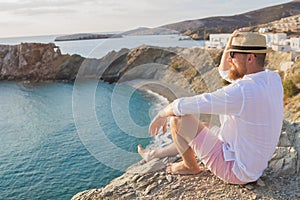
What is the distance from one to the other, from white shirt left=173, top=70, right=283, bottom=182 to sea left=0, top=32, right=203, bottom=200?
5.53 ft

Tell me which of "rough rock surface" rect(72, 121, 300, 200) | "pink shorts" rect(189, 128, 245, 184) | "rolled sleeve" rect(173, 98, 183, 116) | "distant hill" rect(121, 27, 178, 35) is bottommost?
"rough rock surface" rect(72, 121, 300, 200)

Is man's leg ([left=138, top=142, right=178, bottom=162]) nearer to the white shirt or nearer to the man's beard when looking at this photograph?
the white shirt

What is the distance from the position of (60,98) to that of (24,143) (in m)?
13.3

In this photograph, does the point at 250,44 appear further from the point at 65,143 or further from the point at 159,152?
the point at 65,143

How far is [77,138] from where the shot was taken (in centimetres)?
1622

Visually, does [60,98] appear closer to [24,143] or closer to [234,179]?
[24,143]

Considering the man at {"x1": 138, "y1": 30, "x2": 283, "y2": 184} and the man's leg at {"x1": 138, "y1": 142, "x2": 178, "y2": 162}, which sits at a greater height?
the man at {"x1": 138, "y1": 30, "x2": 283, "y2": 184}

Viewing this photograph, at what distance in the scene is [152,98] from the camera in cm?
2639

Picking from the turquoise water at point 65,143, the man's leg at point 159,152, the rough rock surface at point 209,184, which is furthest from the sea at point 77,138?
the rough rock surface at point 209,184

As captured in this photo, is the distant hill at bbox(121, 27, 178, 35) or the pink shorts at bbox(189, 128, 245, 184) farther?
the distant hill at bbox(121, 27, 178, 35)

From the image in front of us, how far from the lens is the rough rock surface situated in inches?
132

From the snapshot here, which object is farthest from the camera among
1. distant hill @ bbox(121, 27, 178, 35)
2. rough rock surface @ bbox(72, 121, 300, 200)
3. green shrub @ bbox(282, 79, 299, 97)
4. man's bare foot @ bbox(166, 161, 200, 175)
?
green shrub @ bbox(282, 79, 299, 97)

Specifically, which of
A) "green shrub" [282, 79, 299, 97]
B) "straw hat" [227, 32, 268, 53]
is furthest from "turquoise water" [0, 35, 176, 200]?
"green shrub" [282, 79, 299, 97]

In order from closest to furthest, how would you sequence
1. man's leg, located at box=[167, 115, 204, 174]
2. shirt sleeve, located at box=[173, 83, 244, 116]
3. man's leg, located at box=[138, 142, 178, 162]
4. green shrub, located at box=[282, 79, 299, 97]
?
shirt sleeve, located at box=[173, 83, 244, 116], man's leg, located at box=[167, 115, 204, 174], man's leg, located at box=[138, 142, 178, 162], green shrub, located at box=[282, 79, 299, 97]
